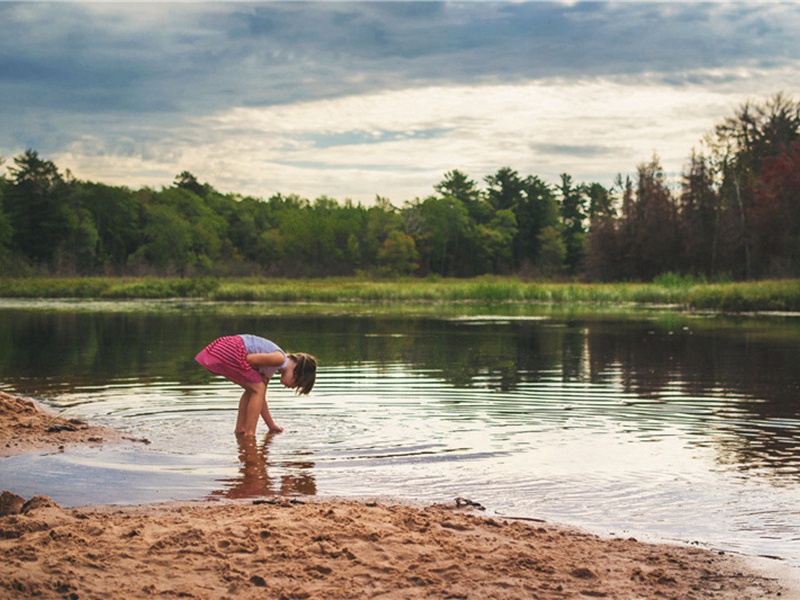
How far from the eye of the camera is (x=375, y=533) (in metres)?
6.33

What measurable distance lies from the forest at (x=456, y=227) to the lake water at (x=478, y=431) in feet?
148

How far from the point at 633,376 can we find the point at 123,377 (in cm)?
1004

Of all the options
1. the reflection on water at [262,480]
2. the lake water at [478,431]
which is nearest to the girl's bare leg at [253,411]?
the lake water at [478,431]

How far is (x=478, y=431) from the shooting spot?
12.1m

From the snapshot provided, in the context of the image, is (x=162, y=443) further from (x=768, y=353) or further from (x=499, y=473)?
(x=768, y=353)

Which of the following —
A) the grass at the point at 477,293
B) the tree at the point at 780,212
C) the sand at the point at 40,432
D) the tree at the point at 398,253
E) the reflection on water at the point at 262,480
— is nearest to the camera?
the reflection on water at the point at 262,480

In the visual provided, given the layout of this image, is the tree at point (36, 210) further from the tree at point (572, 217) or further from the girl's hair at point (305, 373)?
the girl's hair at point (305, 373)

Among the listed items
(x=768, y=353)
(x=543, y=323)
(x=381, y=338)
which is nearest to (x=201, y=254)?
(x=543, y=323)

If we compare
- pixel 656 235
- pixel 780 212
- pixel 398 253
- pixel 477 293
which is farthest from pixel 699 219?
pixel 398 253

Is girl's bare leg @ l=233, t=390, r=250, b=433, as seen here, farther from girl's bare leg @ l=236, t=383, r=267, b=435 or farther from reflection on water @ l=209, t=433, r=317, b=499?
reflection on water @ l=209, t=433, r=317, b=499

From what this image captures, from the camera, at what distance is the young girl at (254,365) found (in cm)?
1084

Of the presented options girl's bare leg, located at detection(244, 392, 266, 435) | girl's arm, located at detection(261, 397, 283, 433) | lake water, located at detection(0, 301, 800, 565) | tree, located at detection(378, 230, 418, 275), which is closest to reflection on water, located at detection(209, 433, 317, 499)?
lake water, located at detection(0, 301, 800, 565)

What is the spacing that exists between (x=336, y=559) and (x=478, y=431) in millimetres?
6339

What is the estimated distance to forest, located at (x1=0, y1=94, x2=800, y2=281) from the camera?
7106 centimetres
